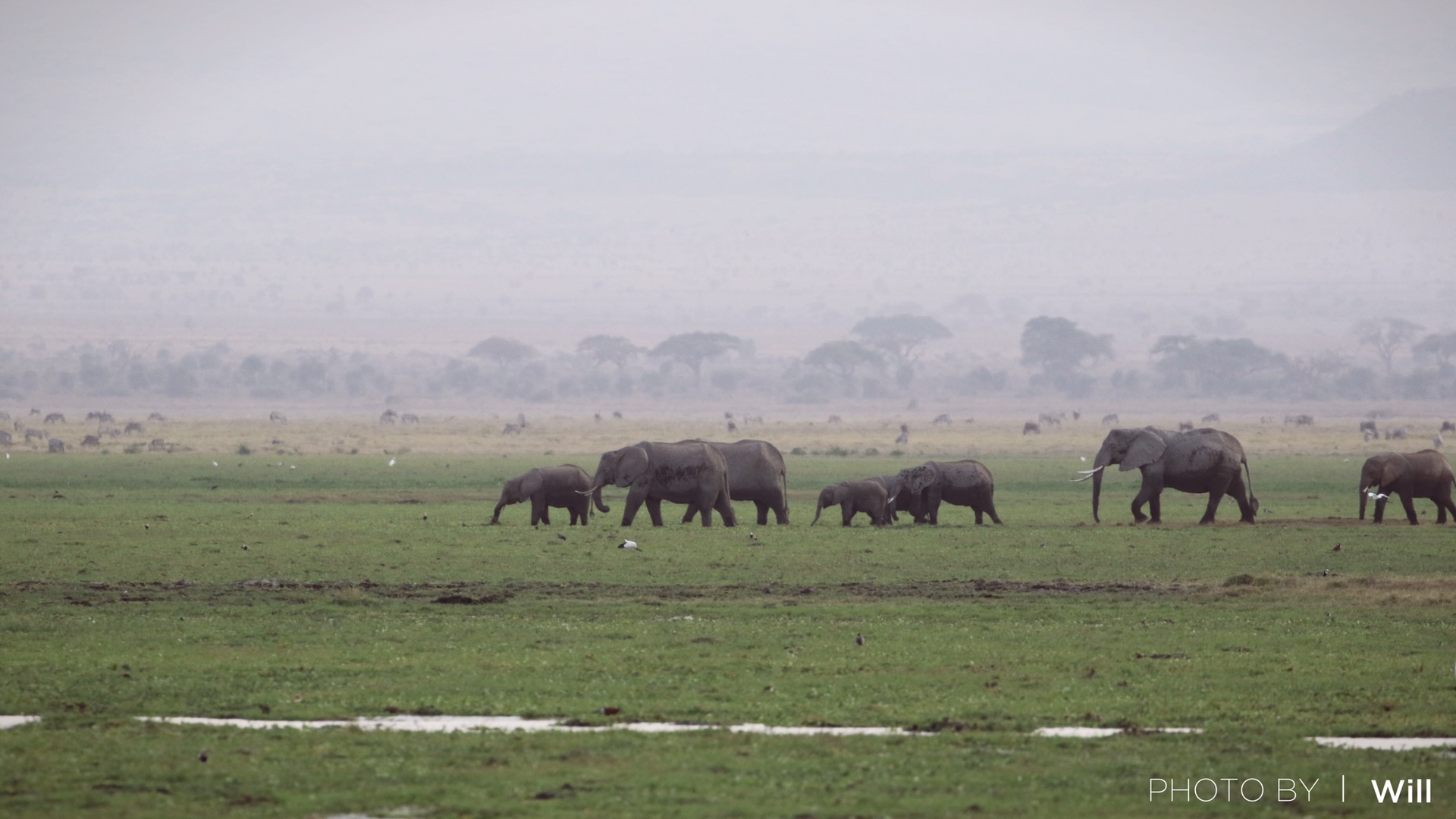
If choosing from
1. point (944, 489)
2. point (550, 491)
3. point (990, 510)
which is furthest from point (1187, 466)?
point (550, 491)

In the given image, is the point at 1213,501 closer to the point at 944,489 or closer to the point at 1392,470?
the point at 1392,470

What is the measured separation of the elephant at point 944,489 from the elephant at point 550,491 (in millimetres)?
7149

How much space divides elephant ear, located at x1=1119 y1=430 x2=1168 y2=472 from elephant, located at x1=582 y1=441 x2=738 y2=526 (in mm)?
9050

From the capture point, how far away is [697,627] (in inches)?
839

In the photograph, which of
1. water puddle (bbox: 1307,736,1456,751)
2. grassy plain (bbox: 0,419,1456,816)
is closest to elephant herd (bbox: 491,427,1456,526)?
grassy plain (bbox: 0,419,1456,816)

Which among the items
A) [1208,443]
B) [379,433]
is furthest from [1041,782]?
[379,433]

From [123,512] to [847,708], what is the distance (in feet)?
90.3

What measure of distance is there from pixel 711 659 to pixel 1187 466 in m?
23.1

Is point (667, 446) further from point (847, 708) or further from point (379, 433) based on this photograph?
point (379, 433)

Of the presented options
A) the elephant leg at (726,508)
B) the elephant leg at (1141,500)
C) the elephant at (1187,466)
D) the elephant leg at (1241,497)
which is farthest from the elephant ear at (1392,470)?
the elephant leg at (726,508)

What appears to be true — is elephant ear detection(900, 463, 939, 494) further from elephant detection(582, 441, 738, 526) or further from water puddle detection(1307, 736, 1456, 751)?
water puddle detection(1307, 736, 1456, 751)

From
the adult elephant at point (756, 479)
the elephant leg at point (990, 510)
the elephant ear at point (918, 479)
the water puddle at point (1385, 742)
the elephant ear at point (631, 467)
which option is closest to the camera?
the water puddle at point (1385, 742)

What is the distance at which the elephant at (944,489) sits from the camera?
39.3 m

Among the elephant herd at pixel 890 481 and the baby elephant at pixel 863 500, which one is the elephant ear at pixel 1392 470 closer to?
the elephant herd at pixel 890 481
